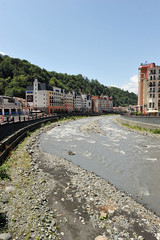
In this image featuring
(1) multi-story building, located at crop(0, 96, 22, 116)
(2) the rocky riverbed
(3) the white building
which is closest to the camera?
(2) the rocky riverbed

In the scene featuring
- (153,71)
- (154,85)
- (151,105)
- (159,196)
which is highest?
(153,71)

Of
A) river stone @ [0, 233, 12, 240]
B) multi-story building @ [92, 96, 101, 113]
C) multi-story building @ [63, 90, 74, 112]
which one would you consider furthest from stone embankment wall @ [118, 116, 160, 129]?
multi-story building @ [92, 96, 101, 113]

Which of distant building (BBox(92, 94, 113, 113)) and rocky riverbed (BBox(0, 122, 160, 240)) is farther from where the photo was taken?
distant building (BBox(92, 94, 113, 113))

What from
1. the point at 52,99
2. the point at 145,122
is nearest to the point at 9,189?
the point at 145,122

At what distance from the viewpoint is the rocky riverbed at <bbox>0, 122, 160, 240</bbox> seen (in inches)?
333

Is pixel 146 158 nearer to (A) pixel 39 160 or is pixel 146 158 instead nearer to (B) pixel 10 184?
(A) pixel 39 160

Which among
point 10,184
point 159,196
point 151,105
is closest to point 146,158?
point 159,196

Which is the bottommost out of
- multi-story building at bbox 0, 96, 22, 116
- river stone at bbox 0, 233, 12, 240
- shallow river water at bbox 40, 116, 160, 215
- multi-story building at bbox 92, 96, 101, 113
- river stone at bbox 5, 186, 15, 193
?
shallow river water at bbox 40, 116, 160, 215

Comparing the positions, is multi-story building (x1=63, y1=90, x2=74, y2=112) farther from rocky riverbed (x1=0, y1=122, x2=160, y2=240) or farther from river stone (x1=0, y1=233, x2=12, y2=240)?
river stone (x1=0, y1=233, x2=12, y2=240)

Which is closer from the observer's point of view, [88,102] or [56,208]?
[56,208]

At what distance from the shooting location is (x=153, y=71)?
205ft

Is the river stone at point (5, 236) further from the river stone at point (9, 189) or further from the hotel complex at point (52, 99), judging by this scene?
the hotel complex at point (52, 99)

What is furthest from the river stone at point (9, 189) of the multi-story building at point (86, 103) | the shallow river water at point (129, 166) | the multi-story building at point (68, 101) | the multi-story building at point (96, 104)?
the multi-story building at point (96, 104)

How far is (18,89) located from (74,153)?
4030 inches
